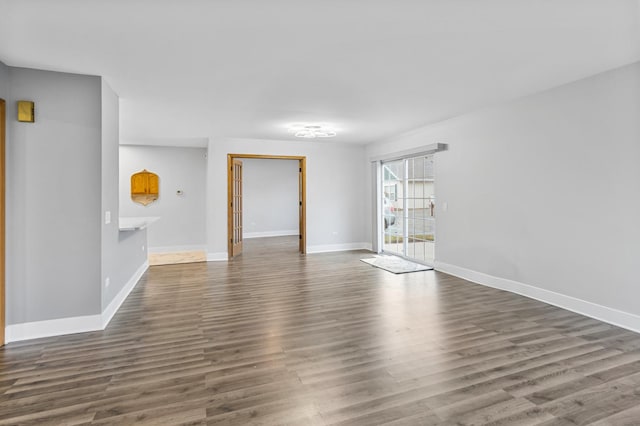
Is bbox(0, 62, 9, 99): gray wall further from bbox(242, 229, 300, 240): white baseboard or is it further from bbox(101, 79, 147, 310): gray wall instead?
bbox(242, 229, 300, 240): white baseboard

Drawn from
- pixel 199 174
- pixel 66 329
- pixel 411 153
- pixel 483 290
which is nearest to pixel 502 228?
pixel 483 290

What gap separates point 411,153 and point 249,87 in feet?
11.4

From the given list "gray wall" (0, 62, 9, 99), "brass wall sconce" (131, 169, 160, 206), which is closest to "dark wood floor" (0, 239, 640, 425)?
"gray wall" (0, 62, 9, 99)

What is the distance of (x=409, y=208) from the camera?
254 inches

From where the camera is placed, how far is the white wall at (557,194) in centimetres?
312

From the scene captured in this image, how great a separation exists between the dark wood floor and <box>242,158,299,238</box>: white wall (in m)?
6.74

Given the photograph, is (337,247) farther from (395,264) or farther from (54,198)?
(54,198)

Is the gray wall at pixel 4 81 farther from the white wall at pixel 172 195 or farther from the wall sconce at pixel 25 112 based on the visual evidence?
the white wall at pixel 172 195

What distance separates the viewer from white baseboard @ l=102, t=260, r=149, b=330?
328 cm

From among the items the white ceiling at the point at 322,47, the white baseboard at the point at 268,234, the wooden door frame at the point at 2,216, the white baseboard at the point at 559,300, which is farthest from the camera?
the white baseboard at the point at 268,234

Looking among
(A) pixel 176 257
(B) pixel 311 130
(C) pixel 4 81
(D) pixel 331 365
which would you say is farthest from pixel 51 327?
(B) pixel 311 130

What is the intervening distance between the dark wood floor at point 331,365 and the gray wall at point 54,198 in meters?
0.43

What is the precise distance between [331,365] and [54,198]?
9.73 feet

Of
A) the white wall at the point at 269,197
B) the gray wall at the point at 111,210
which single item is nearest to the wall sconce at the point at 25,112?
the gray wall at the point at 111,210
